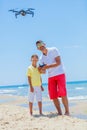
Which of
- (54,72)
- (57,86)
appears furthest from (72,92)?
(54,72)

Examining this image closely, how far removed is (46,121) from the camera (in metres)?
8.06

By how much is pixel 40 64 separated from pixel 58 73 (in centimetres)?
49

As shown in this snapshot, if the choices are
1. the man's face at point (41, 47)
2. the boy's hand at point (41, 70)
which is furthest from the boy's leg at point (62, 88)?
the man's face at point (41, 47)

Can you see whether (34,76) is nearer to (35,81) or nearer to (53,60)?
(35,81)

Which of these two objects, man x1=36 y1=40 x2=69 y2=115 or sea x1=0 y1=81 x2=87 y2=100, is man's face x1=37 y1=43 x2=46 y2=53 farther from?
sea x1=0 y1=81 x2=87 y2=100

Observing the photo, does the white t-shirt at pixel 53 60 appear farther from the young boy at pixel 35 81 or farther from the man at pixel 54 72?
the young boy at pixel 35 81

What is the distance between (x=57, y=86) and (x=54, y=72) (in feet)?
1.17

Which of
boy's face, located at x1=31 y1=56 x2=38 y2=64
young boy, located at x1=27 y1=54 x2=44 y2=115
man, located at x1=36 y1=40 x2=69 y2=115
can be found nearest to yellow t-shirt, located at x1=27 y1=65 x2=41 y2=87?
young boy, located at x1=27 y1=54 x2=44 y2=115

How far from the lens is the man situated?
8.59 metres

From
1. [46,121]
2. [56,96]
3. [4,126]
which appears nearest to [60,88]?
[56,96]

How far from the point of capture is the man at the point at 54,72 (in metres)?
8.59

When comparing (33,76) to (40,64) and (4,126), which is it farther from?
(4,126)

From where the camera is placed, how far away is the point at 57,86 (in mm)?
8836

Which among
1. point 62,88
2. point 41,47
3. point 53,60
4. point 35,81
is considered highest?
point 41,47
